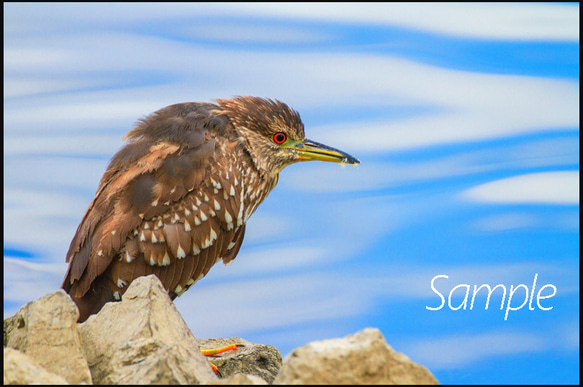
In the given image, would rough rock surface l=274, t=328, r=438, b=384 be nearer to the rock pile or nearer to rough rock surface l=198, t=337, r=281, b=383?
the rock pile

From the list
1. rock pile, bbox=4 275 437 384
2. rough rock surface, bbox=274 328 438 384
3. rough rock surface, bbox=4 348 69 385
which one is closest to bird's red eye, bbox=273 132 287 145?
rock pile, bbox=4 275 437 384

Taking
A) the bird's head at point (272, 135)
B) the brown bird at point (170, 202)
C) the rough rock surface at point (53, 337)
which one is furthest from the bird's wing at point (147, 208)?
the rough rock surface at point (53, 337)

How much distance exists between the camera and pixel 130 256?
25.3 feet

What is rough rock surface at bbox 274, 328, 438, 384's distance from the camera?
14.0 ft

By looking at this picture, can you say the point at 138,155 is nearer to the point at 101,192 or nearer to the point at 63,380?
the point at 101,192

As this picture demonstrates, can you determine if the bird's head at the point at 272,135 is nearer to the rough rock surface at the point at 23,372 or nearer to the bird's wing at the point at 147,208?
the bird's wing at the point at 147,208

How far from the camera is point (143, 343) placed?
202 inches

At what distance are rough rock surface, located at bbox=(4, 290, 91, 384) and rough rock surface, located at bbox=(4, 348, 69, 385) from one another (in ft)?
1.09

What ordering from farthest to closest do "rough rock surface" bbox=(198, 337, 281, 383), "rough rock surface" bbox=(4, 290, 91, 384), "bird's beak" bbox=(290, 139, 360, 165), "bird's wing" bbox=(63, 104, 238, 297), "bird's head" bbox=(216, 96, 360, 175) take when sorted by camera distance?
"bird's beak" bbox=(290, 139, 360, 165)
"bird's head" bbox=(216, 96, 360, 175)
"rough rock surface" bbox=(198, 337, 281, 383)
"bird's wing" bbox=(63, 104, 238, 297)
"rough rock surface" bbox=(4, 290, 91, 384)

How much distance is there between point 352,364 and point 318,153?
499 cm

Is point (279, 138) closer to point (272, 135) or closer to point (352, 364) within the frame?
point (272, 135)

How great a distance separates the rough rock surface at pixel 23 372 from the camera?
4496 mm

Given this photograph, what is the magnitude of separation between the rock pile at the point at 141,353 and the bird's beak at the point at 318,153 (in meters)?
3.69

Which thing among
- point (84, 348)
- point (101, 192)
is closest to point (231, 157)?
Answer: point (101, 192)
